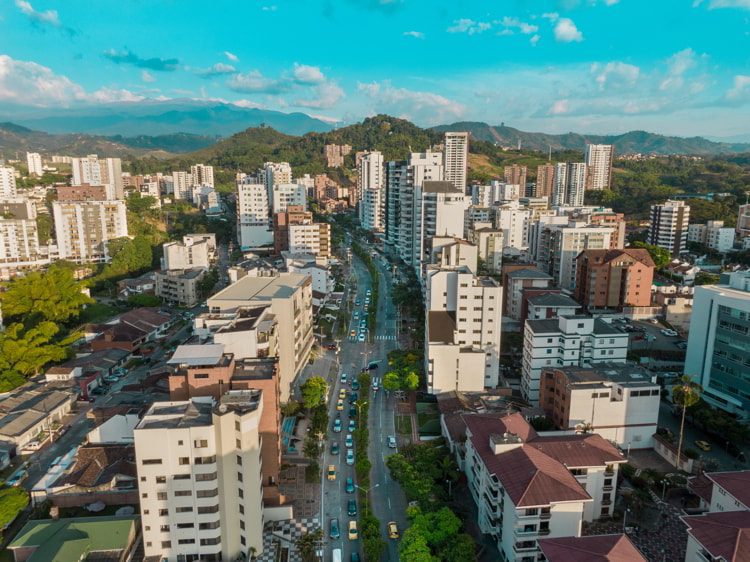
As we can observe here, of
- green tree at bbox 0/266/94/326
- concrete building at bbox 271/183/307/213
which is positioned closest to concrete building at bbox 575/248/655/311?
Answer: concrete building at bbox 271/183/307/213

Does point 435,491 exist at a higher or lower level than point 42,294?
lower

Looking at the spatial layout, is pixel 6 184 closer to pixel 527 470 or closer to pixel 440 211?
pixel 440 211

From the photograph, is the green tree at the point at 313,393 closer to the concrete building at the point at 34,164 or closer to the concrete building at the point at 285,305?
the concrete building at the point at 285,305

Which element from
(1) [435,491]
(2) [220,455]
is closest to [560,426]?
(1) [435,491]

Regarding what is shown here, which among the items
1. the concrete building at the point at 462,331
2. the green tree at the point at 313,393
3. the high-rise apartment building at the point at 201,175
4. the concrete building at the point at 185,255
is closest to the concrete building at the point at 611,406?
the concrete building at the point at 462,331

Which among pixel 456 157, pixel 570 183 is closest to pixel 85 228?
pixel 456 157

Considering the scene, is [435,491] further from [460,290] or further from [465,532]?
[460,290]

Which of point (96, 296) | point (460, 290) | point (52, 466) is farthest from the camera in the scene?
point (96, 296)

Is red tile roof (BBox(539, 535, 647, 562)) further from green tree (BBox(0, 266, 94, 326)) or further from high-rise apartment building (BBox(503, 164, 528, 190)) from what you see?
high-rise apartment building (BBox(503, 164, 528, 190))
